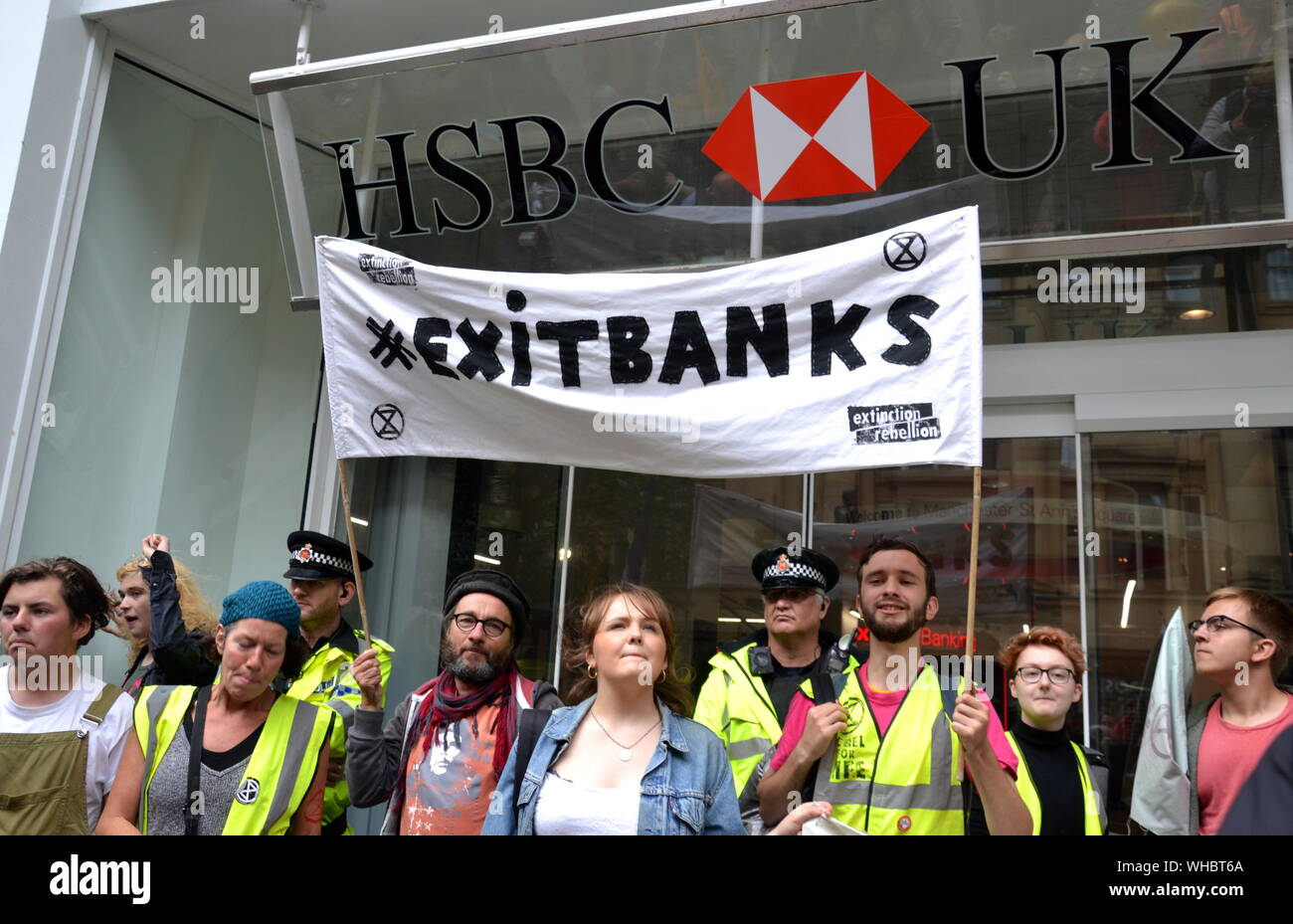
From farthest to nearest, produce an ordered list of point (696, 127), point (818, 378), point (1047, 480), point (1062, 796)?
point (1047, 480) < point (696, 127) < point (818, 378) < point (1062, 796)

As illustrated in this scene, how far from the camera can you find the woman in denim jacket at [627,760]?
10.4 ft

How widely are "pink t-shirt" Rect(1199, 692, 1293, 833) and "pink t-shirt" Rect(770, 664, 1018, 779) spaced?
1.82 feet

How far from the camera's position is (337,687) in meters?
4.69

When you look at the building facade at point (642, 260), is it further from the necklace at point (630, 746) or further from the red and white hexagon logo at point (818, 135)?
the necklace at point (630, 746)

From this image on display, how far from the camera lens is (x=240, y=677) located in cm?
374

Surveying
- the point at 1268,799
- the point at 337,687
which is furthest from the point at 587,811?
the point at 1268,799

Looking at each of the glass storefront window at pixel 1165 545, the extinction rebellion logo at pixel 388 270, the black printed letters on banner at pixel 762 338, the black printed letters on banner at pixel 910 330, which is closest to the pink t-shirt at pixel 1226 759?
the black printed letters on banner at pixel 910 330

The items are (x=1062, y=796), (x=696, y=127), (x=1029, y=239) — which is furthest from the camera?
(x=696, y=127)

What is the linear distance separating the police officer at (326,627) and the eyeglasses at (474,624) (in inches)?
27.6

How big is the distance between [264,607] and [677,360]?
184cm

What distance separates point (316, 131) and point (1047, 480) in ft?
14.2

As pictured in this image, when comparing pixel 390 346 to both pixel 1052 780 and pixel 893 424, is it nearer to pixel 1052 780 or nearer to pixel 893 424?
pixel 893 424

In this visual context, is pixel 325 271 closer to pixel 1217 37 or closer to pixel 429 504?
pixel 429 504
